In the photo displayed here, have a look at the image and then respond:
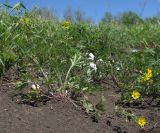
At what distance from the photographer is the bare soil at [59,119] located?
283cm

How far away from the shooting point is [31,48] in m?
3.44

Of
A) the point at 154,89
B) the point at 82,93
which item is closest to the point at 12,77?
the point at 82,93

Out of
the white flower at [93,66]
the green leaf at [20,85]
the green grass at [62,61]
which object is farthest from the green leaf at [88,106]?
the white flower at [93,66]

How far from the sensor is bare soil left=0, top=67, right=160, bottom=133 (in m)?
2.83

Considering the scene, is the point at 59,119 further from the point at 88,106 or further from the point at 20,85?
the point at 20,85

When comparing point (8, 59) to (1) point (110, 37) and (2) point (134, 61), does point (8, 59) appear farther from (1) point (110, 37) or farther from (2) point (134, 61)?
(1) point (110, 37)

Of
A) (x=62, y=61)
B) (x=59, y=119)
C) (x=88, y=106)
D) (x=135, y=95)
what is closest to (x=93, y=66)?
(x=62, y=61)

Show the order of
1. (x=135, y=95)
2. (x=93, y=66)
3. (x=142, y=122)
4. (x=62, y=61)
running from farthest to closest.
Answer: (x=93, y=66) → (x=62, y=61) → (x=135, y=95) → (x=142, y=122)

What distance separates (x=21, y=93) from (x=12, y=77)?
239 millimetres

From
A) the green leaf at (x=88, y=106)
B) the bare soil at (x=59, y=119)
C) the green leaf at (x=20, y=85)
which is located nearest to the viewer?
the bare soil at (x=59, y=119)

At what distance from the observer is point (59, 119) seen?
2.97 metres

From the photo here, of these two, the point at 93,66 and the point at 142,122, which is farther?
the point at 93,66

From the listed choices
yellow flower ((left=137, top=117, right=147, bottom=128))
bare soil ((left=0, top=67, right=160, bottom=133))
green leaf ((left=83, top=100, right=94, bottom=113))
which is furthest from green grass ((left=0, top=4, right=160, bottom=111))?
yellow flower ((left=137, top=117, right=147, bottom=128))

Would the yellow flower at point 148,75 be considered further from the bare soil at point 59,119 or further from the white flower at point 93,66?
the white flower at point 93,66
